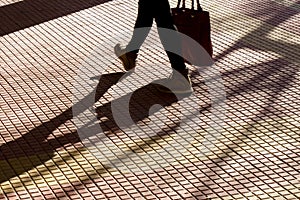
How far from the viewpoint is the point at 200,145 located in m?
5.89

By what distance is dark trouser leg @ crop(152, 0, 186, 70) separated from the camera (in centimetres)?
690

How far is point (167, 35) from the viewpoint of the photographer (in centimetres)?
696

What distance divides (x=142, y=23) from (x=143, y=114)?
3.59ft

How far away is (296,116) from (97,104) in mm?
1575

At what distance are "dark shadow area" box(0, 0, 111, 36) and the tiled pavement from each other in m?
0.04

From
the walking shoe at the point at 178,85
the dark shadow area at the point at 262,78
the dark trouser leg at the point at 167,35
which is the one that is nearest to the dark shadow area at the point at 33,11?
the dark shadow area at the point at 262,78

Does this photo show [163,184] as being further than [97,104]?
No

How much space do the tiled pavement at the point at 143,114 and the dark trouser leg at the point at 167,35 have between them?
0.25 m

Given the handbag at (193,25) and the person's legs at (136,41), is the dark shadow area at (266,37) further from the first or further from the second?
the person's legs at (136,41)

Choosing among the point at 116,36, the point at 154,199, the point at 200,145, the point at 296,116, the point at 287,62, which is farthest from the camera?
the point at 116,36

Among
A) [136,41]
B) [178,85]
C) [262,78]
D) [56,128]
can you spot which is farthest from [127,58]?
[56,128]

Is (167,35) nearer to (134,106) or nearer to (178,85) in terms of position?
(178,85)

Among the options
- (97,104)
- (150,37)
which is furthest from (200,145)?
(150,37)

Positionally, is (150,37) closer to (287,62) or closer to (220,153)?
(287,62)
